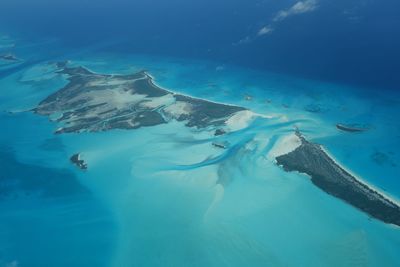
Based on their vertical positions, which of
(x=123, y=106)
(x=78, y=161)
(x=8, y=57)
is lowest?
(x=78, y=161)

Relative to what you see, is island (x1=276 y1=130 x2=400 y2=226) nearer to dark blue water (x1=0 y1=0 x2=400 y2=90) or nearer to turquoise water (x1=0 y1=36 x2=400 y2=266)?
turquoise water (x1=0 y1=36 x2=400 y2=266)

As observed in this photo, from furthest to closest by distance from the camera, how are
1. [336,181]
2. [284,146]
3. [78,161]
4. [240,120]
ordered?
[240,120] → [78,161] → [284,146] → [336,181]

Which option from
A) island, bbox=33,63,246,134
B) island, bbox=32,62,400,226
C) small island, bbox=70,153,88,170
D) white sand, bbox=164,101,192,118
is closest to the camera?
island, bbox=32,62,400,226

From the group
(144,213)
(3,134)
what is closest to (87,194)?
(144,213)

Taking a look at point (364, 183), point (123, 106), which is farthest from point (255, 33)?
point (364, 183)

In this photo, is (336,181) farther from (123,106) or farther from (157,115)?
(123,106)

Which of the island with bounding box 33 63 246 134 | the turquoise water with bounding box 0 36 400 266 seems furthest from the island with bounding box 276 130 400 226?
the island with bounding box 33 63 246 134

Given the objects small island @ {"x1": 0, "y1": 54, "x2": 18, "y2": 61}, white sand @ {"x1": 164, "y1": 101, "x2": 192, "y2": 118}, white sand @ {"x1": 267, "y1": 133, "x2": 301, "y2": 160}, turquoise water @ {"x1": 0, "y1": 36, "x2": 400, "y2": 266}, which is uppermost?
small island @ {"x1": 0, "y1": 54, "x2": 18, "y2": 61}

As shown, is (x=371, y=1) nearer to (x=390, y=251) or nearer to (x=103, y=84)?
(x=103, y=84)
